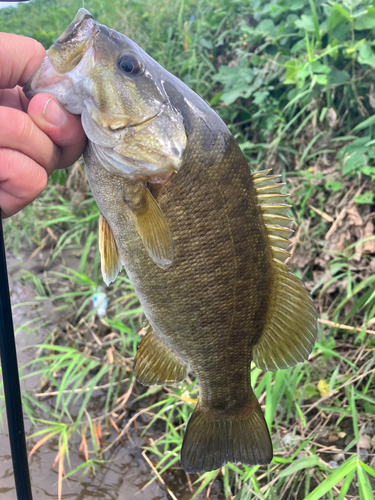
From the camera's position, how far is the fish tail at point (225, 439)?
128cm

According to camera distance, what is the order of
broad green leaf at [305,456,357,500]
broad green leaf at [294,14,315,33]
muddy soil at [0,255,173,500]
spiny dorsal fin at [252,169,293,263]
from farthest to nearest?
broad green leaf at [294,14,315,33] < muddy soil at [0,255,173,500] < broad green leaf at [305,456,357,500] < spiny dorsal fin at [252,169,293,263]

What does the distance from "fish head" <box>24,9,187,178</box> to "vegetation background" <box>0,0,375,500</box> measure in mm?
1025

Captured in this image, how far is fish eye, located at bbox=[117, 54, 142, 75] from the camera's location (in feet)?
3.44

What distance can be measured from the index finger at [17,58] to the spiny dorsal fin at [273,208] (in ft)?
2.18

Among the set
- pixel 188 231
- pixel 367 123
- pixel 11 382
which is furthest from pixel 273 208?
pixel 367 123

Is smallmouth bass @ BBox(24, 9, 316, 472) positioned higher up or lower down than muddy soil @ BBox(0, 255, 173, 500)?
higher up

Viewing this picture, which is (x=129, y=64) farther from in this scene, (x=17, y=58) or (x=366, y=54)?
(x=366, y=54)

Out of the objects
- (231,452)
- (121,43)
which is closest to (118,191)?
(121,43)

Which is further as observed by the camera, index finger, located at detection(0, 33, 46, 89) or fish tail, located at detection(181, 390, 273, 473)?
fish tail, located at detection(181, 390, 273, 473)

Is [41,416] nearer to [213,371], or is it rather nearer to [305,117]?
[213,371]

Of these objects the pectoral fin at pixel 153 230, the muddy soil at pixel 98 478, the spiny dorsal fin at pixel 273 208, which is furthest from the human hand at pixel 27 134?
the muddy soil at pixel 98 478

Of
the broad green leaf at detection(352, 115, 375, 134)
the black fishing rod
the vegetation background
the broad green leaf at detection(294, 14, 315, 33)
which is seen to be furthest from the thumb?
the broad green leaf at detection(294, 14, 315, 33)

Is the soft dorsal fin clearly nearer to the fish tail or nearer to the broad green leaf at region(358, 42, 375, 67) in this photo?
the fish tail

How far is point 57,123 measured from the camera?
101cm
